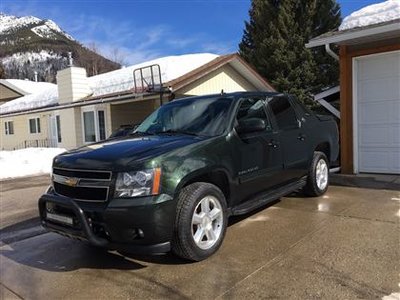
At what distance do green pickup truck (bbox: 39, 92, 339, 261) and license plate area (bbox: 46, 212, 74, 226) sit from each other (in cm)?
1

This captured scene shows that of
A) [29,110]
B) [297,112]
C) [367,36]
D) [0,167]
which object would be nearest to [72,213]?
[297,112]

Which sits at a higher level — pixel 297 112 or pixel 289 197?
pixel 297 112

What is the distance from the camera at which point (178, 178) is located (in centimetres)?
431

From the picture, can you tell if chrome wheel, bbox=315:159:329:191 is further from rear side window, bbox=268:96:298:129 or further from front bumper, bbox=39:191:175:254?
front bumper, bbox=39:191:175:254

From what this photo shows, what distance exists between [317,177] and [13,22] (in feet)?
Answer: 445

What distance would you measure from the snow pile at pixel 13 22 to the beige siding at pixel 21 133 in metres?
99.4

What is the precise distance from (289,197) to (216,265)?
3211 millimetres

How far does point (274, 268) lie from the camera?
433 cm

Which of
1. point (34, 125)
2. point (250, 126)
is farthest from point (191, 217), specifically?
point (34, 125)

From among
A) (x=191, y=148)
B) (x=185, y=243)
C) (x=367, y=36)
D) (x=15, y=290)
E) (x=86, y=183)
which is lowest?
(x=15, y=290)

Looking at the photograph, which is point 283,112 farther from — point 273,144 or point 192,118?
point 192,118

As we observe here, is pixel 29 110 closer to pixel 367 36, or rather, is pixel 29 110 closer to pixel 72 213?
pixel 367 36

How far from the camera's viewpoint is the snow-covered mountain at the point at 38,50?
61800 millimetres

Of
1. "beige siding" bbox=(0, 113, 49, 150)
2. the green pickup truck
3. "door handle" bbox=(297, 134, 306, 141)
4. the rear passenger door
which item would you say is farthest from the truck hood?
"beige siding" bbox=(0, 113, 49, 150)
